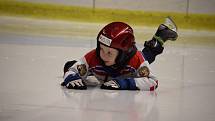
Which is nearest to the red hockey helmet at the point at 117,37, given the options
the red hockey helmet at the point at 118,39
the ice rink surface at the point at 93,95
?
the red hockey helmet at the point at 118,39

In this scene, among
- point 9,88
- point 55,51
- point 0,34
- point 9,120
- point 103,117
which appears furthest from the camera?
point 0,34

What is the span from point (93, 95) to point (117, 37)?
33cm

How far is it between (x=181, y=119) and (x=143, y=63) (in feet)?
2.68

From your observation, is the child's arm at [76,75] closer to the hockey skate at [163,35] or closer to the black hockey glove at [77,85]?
the black hockey glove at [77,85]

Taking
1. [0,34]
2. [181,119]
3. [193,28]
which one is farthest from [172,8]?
[181,119]

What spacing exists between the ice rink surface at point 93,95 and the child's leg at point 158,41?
158 mm

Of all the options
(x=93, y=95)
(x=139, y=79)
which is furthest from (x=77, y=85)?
(x=139, y=79)

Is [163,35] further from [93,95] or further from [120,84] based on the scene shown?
[93,95]

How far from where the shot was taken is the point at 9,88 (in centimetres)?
261

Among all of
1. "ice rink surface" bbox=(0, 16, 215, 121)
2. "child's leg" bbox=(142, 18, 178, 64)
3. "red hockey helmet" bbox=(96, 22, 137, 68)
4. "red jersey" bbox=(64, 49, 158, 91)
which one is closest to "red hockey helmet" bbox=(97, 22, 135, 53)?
"red hockey helmet" bbox=(96, 22, 137, 68)

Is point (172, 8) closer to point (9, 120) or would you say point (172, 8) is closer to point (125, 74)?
point (125, 74)

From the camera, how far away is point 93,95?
2.57 meters

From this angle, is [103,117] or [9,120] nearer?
[9,120]

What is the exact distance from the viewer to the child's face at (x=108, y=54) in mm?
2637
